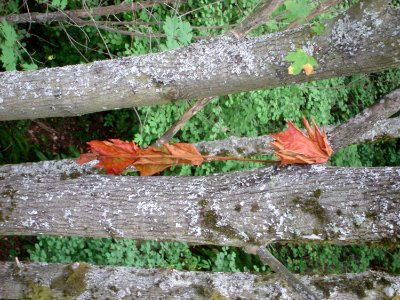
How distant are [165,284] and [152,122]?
2114mm

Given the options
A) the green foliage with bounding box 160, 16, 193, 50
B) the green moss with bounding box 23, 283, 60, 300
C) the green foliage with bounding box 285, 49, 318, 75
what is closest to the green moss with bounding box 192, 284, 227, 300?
the green moss with bounding box 23, 283, 60, 300

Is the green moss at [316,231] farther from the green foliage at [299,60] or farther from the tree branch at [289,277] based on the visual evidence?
the green foliage at [299,60]

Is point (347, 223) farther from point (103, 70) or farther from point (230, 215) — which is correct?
point (103, 70)

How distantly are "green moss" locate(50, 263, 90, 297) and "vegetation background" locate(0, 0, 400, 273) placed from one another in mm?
1409

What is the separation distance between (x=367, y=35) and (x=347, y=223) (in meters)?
0.76

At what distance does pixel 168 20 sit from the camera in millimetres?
3568

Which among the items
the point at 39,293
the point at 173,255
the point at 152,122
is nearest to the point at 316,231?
the point at 39,293

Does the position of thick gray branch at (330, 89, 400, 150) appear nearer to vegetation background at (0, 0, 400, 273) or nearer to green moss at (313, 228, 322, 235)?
green moss at (313, 228, 322, 235)

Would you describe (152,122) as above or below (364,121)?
below

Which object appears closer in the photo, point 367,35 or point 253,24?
point 367,35

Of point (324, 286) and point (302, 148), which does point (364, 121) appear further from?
point (324, 286)

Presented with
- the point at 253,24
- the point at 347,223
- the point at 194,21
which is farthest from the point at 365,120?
the point at 194,21

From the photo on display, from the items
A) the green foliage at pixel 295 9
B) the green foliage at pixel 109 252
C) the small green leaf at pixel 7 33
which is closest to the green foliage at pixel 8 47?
the small green leaf at pixel 7 33

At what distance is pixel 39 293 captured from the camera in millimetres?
3111
